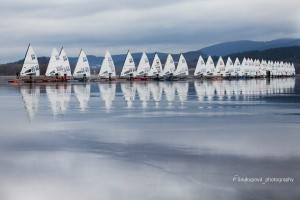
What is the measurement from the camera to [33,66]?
87.3 m

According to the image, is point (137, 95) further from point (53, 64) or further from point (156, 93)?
point (53, 64)

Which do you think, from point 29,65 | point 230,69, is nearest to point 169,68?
point 29,65

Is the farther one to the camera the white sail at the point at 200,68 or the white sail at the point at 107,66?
the white sail at the point at 200,68

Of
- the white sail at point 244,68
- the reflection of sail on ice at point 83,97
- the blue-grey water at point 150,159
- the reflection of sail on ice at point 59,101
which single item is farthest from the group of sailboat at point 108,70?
the blue-grey water at point 150,159

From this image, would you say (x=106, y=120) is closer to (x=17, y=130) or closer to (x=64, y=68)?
(x=17, y=130)

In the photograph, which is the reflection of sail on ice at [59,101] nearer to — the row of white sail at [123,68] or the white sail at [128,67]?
the row of white sail at [123,68]

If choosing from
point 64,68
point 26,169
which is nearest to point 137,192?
point 26,169

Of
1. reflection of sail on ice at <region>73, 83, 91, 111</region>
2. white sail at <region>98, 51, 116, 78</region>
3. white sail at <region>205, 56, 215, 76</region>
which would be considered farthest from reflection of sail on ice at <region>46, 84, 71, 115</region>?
white sail at <region>205, 56, 215, 76</region>

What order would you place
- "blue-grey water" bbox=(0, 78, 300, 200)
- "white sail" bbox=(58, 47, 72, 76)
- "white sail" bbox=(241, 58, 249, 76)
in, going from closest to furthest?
"blue-grey water" bbox=(0, 78, 300, 200) → "white sail" bbox=(58, 47, 72, 76) → "white sail" bbox=(241, 58, 249, 76)

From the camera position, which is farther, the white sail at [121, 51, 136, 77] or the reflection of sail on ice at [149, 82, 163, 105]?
the white sail at [121, 51, 136, 77]

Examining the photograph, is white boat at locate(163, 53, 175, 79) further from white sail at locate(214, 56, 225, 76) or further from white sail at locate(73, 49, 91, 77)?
white sail at locate(214, 56, 225, 76)

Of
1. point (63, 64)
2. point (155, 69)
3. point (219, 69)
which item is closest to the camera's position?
point (63, 64)

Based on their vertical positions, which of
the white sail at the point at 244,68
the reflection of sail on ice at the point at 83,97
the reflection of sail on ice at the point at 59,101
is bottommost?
the white sail at the point at 244,68

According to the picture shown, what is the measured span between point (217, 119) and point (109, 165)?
11.3 m
